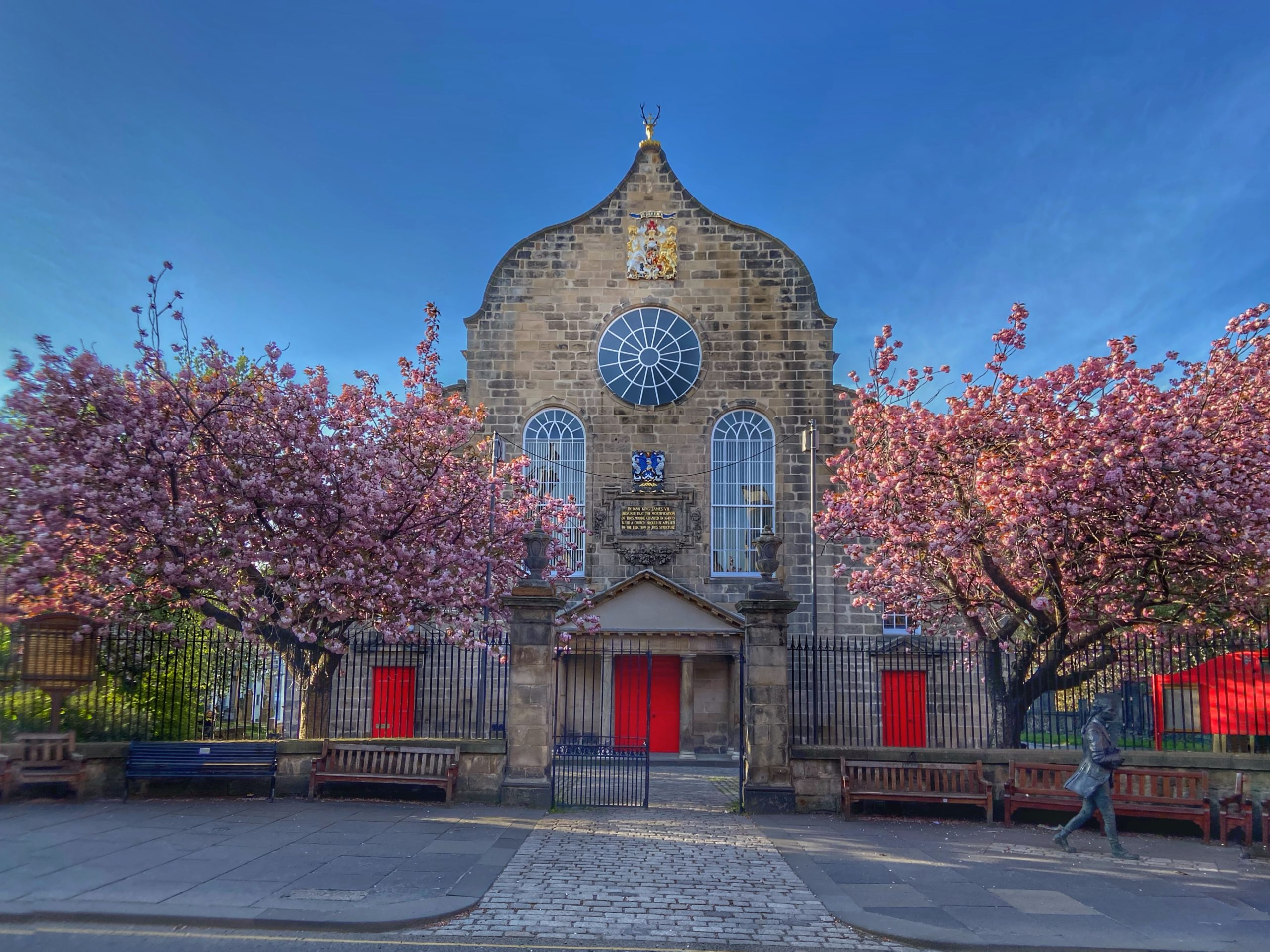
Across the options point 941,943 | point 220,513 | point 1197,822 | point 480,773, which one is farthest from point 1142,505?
point 220,513

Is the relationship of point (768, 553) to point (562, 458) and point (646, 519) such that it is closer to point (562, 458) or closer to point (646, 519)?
point (646, 519)

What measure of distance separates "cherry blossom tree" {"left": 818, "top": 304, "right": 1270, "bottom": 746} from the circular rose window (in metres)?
9.39

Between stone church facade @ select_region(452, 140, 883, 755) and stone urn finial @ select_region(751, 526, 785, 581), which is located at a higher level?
stone church facade @ select_region(452, 140, 883, 755)

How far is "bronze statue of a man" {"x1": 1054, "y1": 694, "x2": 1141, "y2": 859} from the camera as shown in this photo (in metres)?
9.73

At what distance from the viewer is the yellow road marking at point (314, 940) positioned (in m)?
6.41

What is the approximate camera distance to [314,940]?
21.2 ft

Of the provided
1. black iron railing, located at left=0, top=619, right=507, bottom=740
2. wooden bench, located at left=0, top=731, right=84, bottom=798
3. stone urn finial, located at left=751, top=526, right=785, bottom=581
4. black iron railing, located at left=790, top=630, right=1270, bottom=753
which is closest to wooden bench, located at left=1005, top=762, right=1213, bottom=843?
black iron railing, located at left=790, top=630, right=1270, bottom=753

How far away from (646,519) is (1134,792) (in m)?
14.0

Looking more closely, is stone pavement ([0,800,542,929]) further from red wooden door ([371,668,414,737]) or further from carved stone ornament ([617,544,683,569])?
carved stone ornament ([617,544,683,569])

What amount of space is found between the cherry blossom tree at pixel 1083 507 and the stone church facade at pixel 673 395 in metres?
8.17

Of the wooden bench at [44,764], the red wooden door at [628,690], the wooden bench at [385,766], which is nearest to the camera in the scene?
the wooden bench at [44,764]

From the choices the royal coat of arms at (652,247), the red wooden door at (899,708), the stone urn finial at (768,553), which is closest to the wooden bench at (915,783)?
the stone urn finial at (768,553)

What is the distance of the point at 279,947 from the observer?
6297 mm

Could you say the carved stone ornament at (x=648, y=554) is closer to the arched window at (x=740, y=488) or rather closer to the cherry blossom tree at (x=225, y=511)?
the arched window at (x=740, y=488)
